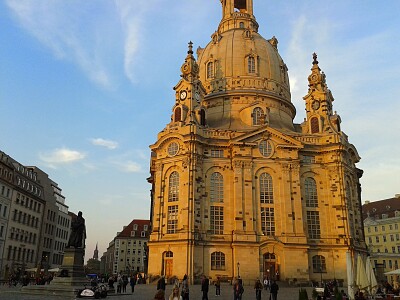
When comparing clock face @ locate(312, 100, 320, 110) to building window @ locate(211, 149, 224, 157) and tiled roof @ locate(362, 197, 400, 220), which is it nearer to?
building window @ locate(211, 149, 224, 157)

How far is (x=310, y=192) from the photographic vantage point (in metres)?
52.5

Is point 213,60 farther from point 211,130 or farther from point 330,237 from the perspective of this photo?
point 330,237

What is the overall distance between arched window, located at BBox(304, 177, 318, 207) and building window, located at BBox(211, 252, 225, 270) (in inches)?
548

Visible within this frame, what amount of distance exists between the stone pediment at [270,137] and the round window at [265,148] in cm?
69

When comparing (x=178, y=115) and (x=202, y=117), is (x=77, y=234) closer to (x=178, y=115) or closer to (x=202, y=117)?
(x=178, y=115)

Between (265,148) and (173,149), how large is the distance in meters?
12.4

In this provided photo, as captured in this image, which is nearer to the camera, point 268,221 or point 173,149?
point 268,221

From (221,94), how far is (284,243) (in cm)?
2475

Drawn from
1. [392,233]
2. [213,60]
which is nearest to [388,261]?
[392,233]

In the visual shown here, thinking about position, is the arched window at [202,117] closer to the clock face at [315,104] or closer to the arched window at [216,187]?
the arched window at [216,187]

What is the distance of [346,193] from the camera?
171 ft

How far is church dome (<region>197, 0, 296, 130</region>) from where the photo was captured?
196ft

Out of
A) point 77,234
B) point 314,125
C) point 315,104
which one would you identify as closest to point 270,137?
point 314,125

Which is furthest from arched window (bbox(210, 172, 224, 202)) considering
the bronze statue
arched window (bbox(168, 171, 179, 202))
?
the bronze statue
